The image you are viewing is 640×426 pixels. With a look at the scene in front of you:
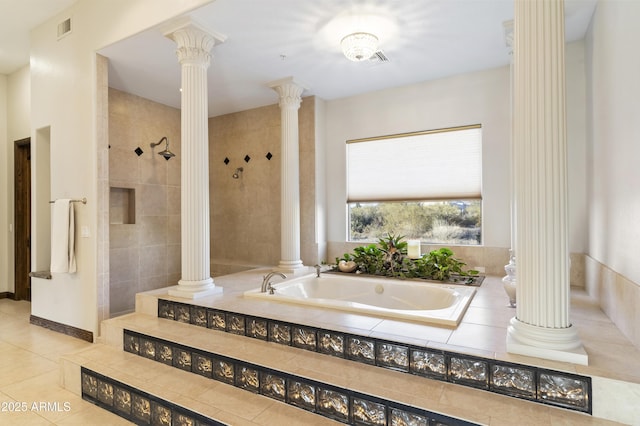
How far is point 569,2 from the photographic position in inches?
102

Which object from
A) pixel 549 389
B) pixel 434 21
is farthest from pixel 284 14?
pixel 549 389

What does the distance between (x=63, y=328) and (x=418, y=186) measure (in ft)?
14.2

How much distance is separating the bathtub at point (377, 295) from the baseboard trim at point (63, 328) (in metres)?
1.79

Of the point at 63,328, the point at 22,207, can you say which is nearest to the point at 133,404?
the point at 63,328

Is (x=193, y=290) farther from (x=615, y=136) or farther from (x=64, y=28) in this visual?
(x=615, y=136)

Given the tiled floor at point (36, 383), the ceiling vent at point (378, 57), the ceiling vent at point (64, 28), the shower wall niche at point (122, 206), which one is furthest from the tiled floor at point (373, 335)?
the ceiling vent at point (64, 28)

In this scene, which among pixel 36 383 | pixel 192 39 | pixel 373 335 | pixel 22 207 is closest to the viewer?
pixel 373 335

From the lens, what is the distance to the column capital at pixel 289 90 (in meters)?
4.12

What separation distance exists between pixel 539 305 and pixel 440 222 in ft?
8.10

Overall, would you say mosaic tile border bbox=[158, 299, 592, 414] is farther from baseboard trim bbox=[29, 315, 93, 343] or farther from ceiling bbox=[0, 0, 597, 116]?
ceiling bbox=[0, 0, 597, 116]

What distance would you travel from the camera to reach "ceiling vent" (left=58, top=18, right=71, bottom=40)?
142 inches

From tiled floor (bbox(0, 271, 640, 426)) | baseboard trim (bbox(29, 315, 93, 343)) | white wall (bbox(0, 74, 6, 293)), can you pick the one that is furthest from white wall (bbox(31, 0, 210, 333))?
white wall (bbox(0, 74, 6, 293))

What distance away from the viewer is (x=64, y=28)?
366 cm

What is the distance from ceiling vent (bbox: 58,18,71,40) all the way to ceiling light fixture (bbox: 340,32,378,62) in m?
3.05
